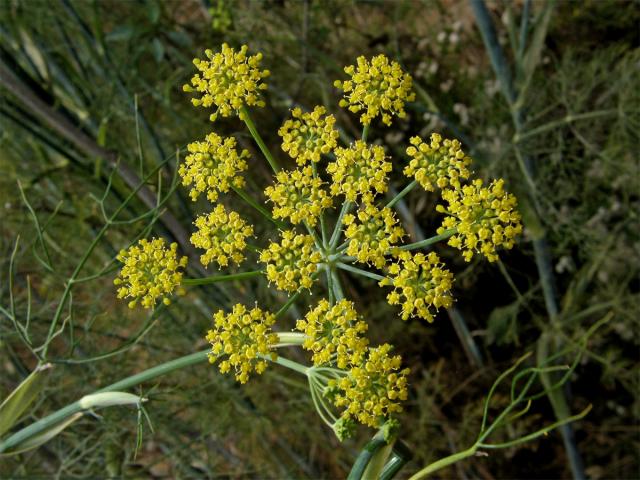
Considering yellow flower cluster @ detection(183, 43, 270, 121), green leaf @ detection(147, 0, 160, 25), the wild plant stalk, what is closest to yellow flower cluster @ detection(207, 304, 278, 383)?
the wild plant stalk

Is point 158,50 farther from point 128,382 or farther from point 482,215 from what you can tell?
point 482,215

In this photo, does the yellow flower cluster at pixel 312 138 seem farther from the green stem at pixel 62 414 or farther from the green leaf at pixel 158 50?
the green leaf at pixel 158 50

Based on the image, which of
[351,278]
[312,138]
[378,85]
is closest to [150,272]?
[312,138]

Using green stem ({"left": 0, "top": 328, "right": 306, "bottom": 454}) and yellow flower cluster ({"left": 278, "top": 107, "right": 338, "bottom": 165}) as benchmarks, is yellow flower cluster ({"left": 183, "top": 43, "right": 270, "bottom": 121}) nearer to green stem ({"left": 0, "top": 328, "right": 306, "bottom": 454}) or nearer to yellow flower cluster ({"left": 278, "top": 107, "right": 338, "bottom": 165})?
yellow flower cluster ({"left": 278, "top": 107, "right": 338, "bottom": 165})

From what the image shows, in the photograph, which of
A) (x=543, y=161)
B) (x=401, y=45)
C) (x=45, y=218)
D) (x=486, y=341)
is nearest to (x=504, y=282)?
(x=486, y=341)

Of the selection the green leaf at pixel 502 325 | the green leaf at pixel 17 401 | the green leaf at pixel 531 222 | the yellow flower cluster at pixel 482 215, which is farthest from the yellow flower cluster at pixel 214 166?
the green leaf at pixel 502 325

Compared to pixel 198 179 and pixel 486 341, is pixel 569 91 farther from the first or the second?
pixel 198 179
